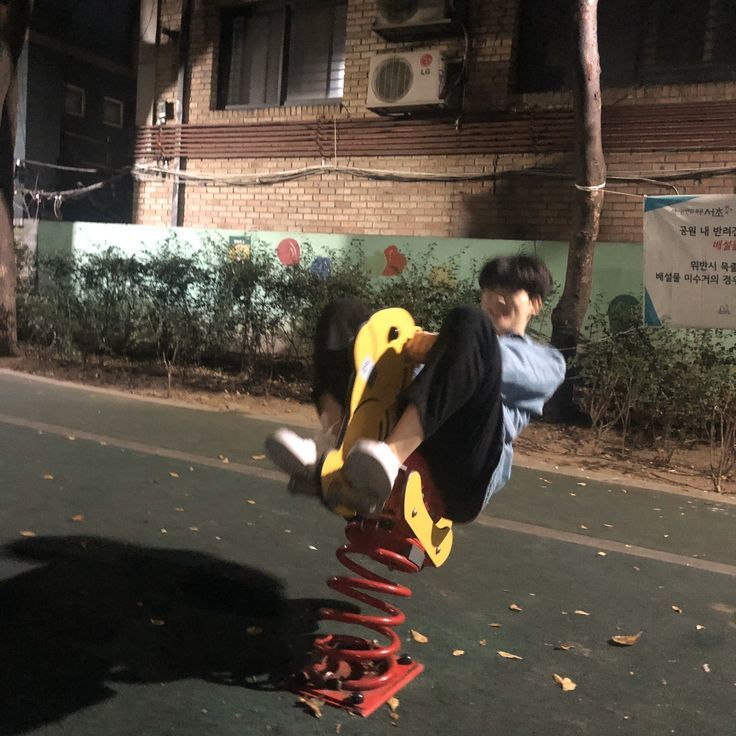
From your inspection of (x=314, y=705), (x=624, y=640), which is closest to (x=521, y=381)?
(x=314, y=705)

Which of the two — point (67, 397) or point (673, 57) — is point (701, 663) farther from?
point (673, 57)

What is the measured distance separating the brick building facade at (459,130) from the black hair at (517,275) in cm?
681

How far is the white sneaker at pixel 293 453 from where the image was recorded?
7.27ft

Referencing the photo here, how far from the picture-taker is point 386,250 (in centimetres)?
942

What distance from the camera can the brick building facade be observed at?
29.0 ft

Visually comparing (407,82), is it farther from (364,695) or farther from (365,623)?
(364,695)

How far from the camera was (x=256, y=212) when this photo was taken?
1128 centimetres

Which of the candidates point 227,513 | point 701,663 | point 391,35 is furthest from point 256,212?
point 701,663

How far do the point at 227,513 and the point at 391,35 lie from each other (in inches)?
308

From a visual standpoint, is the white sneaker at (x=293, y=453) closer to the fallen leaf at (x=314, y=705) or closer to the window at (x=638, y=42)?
the fallen leaf at (x=314, y=705)

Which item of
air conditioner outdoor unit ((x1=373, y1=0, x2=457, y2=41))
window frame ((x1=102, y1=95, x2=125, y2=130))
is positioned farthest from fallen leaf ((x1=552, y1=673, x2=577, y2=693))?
window frame ((x1=102, y1=95, x2=125, y2=130))

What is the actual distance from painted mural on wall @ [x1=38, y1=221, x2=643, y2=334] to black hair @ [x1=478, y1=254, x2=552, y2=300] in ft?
18.2

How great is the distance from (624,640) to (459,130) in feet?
26.1

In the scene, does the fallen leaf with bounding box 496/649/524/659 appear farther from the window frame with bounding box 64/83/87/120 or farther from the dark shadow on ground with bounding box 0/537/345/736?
the window frame with bounding box 64/83/87/120
